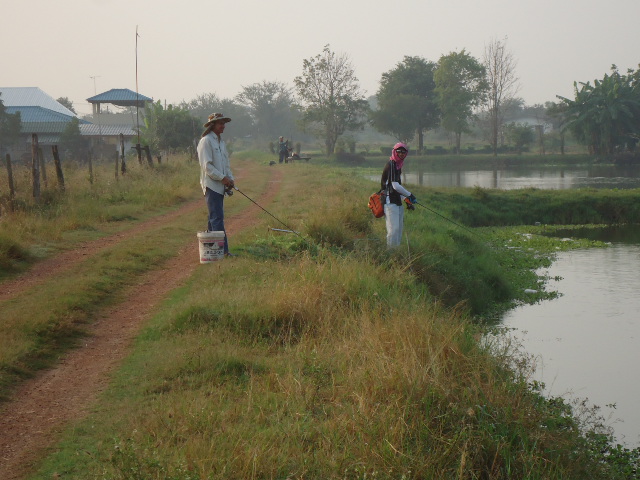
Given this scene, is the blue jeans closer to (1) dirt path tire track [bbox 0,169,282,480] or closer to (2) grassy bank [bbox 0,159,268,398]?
(2) grassy bank [bbox 0,159,268,398]

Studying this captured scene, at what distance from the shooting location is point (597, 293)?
1462 cm

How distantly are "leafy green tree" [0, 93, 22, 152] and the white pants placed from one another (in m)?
42.4

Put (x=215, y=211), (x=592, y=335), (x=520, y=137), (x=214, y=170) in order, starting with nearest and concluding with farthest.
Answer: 1. (x=214, y=170)
2. (x=215, y=211)
3. (x=592, y=335)
4. (x=520, y=137)

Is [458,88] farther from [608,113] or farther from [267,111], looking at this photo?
[267,111]

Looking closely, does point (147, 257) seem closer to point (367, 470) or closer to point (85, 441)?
point (85, 441)

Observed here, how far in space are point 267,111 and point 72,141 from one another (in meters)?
57.4

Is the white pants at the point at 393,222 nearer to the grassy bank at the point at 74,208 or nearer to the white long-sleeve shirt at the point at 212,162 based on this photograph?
the white long-sleeve shirt at the point at 212,162

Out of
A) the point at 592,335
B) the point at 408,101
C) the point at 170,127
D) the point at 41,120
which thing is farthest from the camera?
the point at 408,101

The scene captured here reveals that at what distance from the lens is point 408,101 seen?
2862 inches

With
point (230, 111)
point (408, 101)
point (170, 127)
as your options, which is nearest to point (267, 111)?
point (230, 111)

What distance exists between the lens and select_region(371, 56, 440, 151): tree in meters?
73.1

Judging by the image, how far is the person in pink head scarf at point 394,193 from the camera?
1143 centimetres

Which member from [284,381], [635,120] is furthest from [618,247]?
[635,120]

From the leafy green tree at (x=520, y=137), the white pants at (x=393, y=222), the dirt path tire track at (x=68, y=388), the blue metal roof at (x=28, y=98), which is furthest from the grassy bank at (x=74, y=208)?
the leafy green tree at (x=520, y=137)
